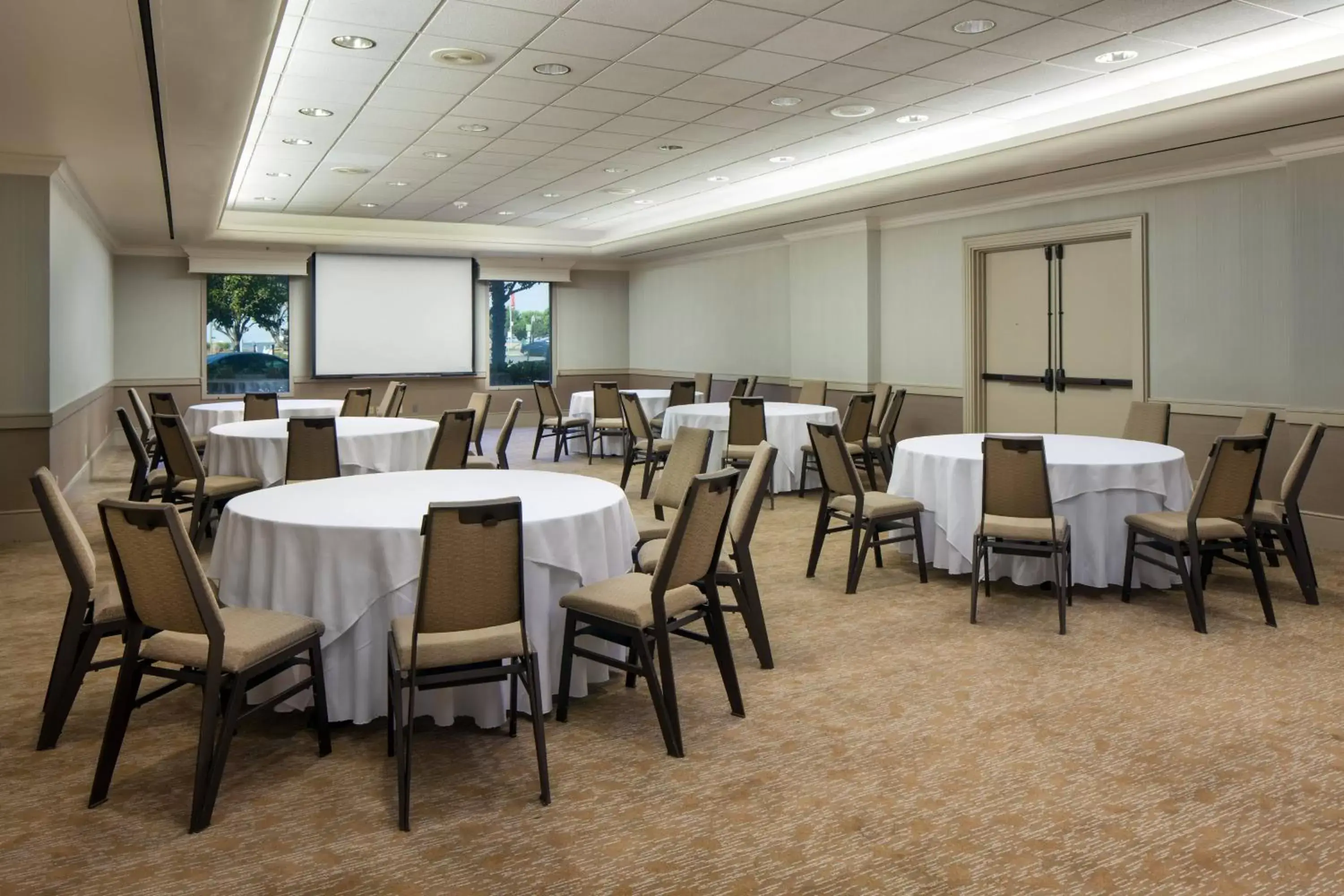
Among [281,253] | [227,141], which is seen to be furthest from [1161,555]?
[281,253]

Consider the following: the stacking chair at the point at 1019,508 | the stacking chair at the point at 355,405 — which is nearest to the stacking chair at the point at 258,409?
the stacking chair at the point at 355,405

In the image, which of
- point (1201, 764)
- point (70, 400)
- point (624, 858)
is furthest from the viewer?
point (70, 400)

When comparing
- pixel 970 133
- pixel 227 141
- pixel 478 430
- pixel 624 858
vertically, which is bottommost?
pixel 624 858

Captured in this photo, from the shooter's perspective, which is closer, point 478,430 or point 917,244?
point 478,430

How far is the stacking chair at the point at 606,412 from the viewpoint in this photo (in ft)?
36.5

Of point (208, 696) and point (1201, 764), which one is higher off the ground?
point (208, 696)

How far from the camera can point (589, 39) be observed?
5535 millimetres

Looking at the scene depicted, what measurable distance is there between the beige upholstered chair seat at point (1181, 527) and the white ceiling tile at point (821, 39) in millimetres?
2979

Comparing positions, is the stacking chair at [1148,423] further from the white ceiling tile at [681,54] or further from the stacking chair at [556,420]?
the stacking chair at [556,420]

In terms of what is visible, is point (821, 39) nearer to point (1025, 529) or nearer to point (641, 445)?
point (1025, 529)

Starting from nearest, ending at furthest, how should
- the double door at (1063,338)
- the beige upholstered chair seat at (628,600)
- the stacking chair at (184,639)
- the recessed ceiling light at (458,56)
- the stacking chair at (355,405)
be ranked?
the stacking chair at (184,639) < the beige upholstered chair seat at (628,600) < the recessed ceiling light at (458,56) < the double door at (1063,338) < the stacking chair at (355,405)

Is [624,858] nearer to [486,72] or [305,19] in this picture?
[305,19]

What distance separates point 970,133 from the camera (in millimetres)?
8164

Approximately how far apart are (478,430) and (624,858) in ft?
18.1
